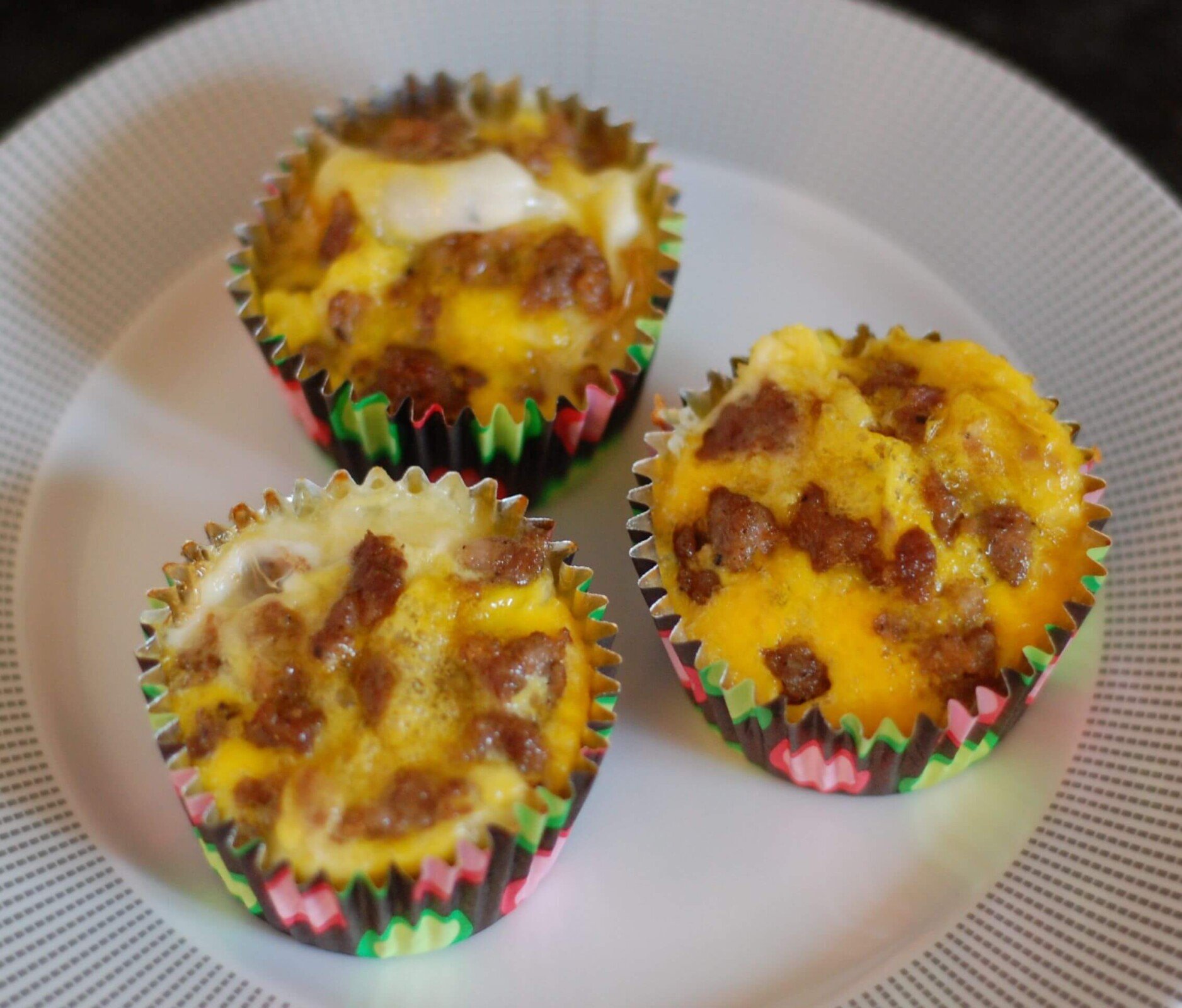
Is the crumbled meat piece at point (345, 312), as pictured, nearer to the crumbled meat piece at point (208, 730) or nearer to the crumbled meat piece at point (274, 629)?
the crumbled meat piece at point (274, 629)

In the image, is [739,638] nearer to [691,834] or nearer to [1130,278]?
[691,834]

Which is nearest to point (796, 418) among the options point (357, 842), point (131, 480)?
point (357, 842)

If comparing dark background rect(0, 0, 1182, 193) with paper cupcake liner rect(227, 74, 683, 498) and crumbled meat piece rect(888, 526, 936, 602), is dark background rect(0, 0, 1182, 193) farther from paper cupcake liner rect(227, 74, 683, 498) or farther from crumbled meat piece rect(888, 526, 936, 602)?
crumbled meat piece rect(888, 526, 936, 602)

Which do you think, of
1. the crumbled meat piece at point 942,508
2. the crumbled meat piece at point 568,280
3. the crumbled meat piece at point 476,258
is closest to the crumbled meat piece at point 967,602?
the crumbled meat piece at point 942,508

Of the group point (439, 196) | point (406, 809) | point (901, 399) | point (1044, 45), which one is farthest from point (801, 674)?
point (1044, 45)

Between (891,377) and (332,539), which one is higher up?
(891,377)

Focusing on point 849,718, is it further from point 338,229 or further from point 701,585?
point 338,229

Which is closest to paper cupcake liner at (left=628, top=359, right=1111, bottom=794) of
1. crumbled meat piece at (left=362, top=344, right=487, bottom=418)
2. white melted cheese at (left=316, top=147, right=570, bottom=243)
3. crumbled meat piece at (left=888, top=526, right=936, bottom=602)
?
crumbled meat piece at (left=888, top=526, right=936, bottom=602)
